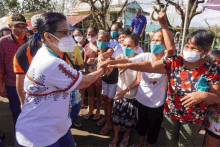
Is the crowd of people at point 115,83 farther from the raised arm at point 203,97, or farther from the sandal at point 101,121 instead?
the sandal at point 101,121

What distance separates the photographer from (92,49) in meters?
3.46

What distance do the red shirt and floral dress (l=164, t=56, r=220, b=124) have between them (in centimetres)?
226

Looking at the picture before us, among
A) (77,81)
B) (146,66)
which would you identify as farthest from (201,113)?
(77,81)

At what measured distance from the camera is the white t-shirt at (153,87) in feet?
7.44

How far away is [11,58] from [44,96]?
1666 mm

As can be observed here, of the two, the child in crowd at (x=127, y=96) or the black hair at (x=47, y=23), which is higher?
the black hair at (x=47, y=23)

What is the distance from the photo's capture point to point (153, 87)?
7.54 ft

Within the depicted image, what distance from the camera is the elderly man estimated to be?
103 inches

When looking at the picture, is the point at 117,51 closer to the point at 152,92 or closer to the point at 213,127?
the point at 152,92

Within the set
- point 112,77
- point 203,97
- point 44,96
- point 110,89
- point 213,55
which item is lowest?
point 110,89

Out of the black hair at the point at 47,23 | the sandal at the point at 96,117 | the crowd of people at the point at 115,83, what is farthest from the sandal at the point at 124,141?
the black hair at the point at 47,23

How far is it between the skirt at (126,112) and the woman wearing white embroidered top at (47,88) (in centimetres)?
122

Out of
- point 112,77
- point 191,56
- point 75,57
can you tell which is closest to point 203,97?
point 191,56

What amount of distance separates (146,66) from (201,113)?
756 mm
